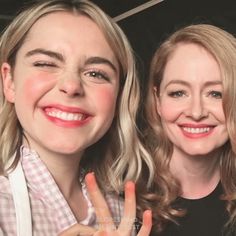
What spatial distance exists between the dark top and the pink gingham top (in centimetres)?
46

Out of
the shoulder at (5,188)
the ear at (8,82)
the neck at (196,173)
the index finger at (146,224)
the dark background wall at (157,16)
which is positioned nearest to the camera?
the index finger at (146,224)

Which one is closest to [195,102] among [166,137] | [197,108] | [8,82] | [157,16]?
[197,108]

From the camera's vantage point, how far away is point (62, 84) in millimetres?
985

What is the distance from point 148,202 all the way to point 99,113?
1.76 ft

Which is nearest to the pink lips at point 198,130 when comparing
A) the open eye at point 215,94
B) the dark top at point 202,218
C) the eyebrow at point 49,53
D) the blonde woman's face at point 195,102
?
the blonde woman's face at point 195,102

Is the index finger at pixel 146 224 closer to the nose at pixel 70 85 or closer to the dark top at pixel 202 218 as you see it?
the nose at pixel 70 85

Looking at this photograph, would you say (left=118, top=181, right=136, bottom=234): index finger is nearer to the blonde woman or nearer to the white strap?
the blonde woman

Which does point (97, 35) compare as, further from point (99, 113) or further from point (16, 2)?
point (16, 2)

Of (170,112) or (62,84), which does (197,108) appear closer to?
(170,112)

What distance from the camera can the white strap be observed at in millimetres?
904

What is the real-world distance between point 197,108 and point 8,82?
65cm

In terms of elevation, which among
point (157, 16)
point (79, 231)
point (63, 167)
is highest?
point (157, 16)

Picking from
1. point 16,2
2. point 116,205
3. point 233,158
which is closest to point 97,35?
point 116,205

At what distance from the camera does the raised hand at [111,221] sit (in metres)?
0.83
